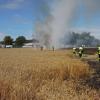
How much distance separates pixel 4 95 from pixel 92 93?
11.3ft

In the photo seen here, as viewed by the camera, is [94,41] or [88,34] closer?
[94,41]

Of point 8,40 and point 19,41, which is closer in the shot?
point 8,40

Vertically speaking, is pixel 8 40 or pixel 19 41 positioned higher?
pixel 8 40

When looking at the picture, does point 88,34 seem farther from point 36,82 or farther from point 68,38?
point 36,82

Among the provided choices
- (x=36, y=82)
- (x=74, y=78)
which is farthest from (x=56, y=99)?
(x=74, y=78)

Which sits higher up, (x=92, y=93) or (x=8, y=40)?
(x=8, y=40)

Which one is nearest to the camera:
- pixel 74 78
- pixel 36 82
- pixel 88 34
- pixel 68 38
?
pixel 36 82

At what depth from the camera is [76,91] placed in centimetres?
1222

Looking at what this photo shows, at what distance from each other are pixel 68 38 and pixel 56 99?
476 feet

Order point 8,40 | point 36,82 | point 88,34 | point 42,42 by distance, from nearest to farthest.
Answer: point 36,82 < point 42,42 < point 88,34 < point 8,40

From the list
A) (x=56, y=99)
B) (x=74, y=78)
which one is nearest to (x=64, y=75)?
(x=74, y=78)

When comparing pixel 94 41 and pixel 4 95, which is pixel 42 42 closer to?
pixel 94 41

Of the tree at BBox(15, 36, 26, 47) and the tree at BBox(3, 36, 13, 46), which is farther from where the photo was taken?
the tree at BBox(15, 36, 26, 47)

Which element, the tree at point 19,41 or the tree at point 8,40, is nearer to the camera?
the tree at point 8,40
